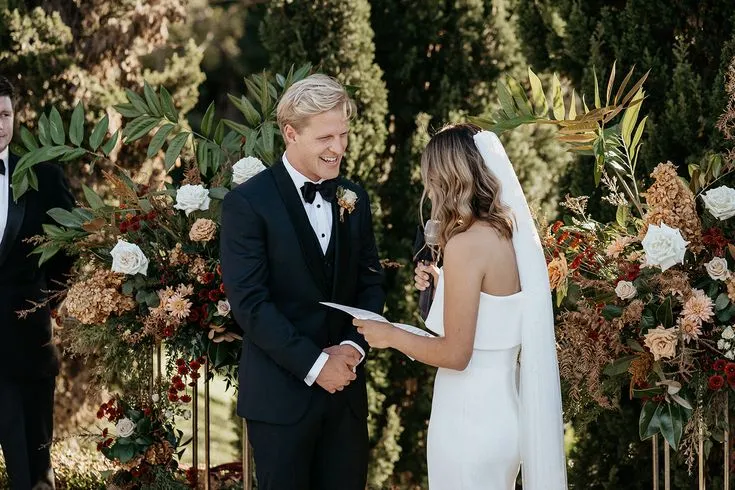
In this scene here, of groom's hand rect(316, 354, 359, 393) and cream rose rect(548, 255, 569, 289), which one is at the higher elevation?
cream rose rect(548, 255, 569, 289)

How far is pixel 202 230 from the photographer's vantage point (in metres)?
4.45

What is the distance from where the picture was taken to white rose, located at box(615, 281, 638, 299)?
3939mm

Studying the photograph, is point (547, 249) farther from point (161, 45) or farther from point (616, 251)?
point (161, 45)

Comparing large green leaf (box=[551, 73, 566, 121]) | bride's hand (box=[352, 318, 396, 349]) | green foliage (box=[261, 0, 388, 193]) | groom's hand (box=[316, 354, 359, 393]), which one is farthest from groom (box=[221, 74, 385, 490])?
green foliage (box=[261, 0, 388, 193])

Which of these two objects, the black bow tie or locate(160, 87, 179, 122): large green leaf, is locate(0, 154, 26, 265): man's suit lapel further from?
the black bow tie

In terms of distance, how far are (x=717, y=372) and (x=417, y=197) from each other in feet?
10.8

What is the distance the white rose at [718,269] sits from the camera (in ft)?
12.6

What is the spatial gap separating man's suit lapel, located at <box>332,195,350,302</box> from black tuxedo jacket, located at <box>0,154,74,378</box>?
159 cm

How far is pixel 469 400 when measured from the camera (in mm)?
3594

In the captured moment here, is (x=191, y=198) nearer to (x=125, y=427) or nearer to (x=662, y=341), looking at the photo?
(x=125, y=427)

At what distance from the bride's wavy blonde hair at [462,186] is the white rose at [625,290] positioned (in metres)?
0.65

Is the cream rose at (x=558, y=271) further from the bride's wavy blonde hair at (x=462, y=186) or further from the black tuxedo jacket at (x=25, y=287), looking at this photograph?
the black tuxedo jacket at (x=25, y=287)

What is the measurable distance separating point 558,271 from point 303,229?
1.09 meters

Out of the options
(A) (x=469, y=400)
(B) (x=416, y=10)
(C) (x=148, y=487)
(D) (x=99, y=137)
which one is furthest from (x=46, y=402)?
(B) (x=416, y=10)
